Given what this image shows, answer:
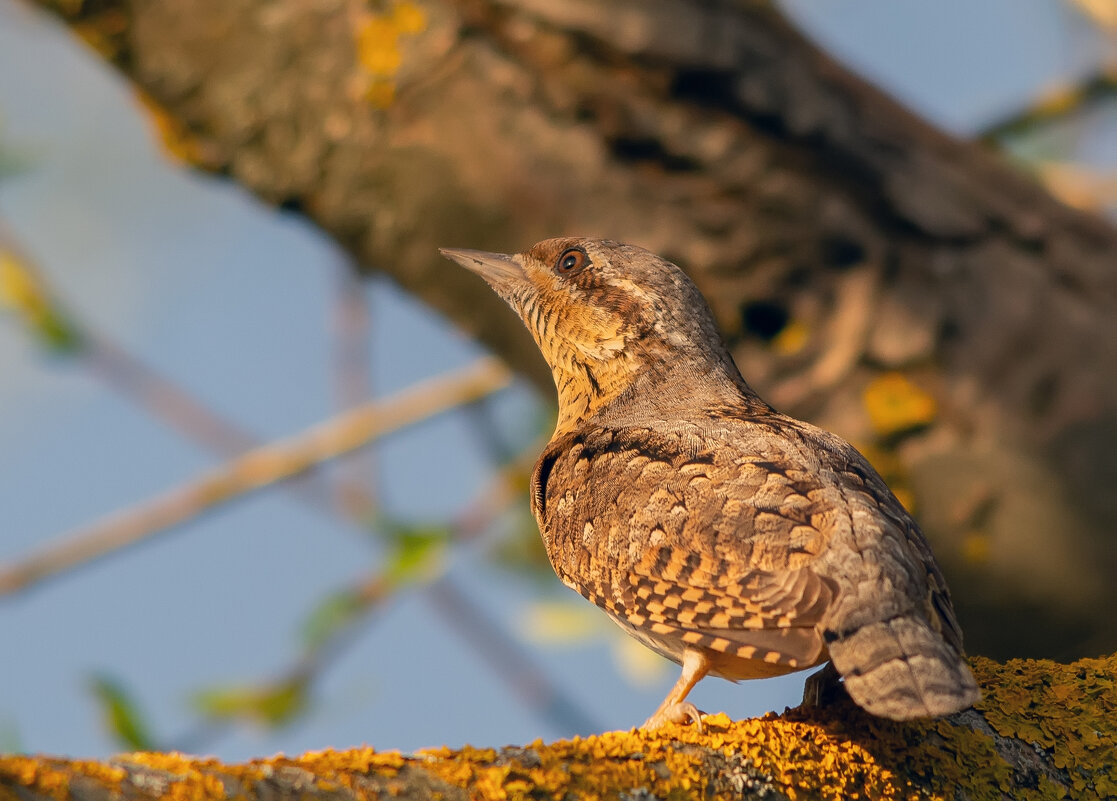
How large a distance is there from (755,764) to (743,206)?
287 cm

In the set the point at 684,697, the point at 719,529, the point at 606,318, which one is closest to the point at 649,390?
the point at 606,318

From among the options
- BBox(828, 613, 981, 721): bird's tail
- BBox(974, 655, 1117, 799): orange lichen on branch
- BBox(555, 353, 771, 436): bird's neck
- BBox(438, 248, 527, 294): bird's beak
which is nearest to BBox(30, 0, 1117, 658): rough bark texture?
BBox(438, 248, 527, 294): bird's beak

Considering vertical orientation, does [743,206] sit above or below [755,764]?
above

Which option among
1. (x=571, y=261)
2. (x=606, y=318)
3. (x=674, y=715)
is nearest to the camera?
(x=674, y=715)

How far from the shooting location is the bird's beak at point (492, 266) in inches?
183

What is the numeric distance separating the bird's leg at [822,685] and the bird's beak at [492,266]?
207 cm

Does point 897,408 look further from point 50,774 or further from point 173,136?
point 50,774

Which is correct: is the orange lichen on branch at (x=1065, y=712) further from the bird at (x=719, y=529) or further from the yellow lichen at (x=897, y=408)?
the yellow lichen at (x=897, y=408)

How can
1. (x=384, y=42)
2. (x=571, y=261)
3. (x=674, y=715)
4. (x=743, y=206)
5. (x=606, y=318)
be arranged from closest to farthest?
(x=674, y=715), (x=606, y=318), (x=571, y=261), (x=384, y=42), (x=743, y=206)

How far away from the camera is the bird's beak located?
4.64 m

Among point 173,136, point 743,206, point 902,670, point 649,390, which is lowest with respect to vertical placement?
point 902,670

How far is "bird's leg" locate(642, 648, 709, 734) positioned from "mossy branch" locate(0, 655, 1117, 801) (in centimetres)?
20

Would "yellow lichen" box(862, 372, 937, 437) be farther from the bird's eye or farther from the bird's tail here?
the bird's tail

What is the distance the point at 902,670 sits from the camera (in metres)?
2.59
